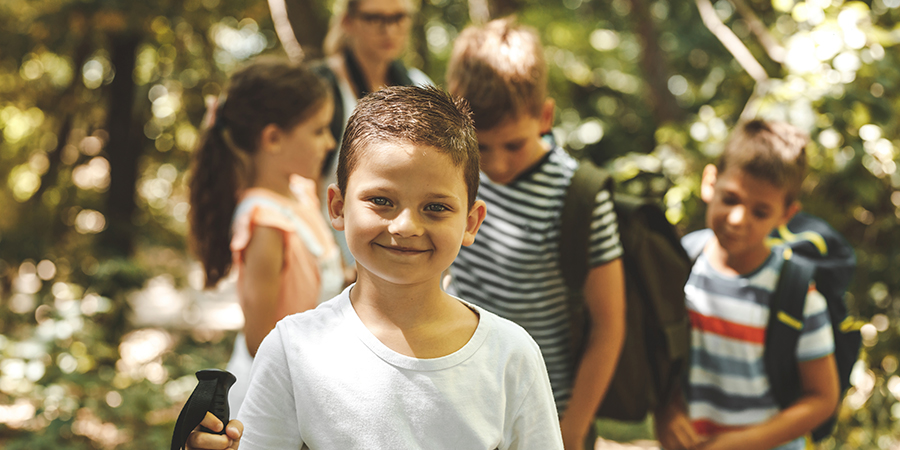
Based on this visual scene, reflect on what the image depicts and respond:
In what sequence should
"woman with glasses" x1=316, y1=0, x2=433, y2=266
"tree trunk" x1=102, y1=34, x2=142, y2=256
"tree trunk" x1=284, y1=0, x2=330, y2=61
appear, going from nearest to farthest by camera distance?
"woman with glasses" x1=316, y1=0, x2=433, y2=266 < "tree trunk" x1=284, y1=0, x2=330, y2=61 < "tree trunk" x1=102, y1=34, x2=142, y2=256

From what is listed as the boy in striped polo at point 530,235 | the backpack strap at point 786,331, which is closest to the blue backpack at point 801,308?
the backpack strap at point 786,331

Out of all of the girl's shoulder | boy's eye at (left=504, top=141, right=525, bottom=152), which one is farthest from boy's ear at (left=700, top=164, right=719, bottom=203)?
the girl's shoulder

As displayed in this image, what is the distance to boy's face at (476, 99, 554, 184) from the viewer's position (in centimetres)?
170

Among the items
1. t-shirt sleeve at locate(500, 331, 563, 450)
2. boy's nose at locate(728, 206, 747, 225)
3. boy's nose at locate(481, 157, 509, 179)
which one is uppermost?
boy's nose at locate(481, 157, 509, 179)

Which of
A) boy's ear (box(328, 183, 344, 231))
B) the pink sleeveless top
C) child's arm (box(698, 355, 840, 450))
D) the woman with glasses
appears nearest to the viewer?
boy's ear (box(328, 183, 344, 231))

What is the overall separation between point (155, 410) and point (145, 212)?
3.32m

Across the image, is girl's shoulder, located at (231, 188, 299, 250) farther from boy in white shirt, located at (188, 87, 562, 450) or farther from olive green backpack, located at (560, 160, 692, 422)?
olive green backpack, located at (560, 160, 692, 422)

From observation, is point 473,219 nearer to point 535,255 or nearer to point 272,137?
point 535,255

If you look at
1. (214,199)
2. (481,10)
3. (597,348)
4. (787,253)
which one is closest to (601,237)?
(597,348)

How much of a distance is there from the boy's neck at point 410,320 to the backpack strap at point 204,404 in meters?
0.23

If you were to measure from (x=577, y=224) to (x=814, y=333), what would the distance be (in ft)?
2.72

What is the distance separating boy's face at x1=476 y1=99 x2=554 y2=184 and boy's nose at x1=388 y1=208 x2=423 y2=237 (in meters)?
0.72

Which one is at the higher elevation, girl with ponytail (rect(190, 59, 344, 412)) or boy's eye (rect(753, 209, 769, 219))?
girl with ponytail (rect(190, 59, 344, 412))

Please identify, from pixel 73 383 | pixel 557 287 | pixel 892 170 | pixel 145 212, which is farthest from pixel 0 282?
pixel 892 170
